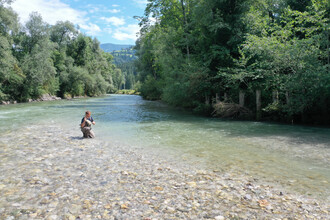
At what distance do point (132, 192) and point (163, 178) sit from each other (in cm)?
126

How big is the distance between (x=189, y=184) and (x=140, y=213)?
76.4 inches

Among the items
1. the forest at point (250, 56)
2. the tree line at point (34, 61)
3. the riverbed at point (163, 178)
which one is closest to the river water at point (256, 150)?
the riverbed at point (163, 178)

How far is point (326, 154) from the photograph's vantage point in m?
9.37

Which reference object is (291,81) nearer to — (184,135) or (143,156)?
(184,135)

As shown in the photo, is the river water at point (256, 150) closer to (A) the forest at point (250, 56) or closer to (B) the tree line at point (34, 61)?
(A) the forest at point (250, 56)

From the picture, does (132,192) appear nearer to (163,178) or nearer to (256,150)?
(163,178)

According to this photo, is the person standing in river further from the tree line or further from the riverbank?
the tree line

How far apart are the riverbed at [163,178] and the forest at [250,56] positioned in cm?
545

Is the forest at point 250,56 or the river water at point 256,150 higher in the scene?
the forest at point 250,56

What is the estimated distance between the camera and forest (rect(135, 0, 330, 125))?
15.3 meters

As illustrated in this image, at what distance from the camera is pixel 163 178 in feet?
22.1

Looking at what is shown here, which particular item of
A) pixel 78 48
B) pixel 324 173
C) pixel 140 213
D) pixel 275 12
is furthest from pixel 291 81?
pixel 78 48

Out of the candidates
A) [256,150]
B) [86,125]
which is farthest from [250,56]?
[86,125]

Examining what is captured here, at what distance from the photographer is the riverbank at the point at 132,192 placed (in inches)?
188
